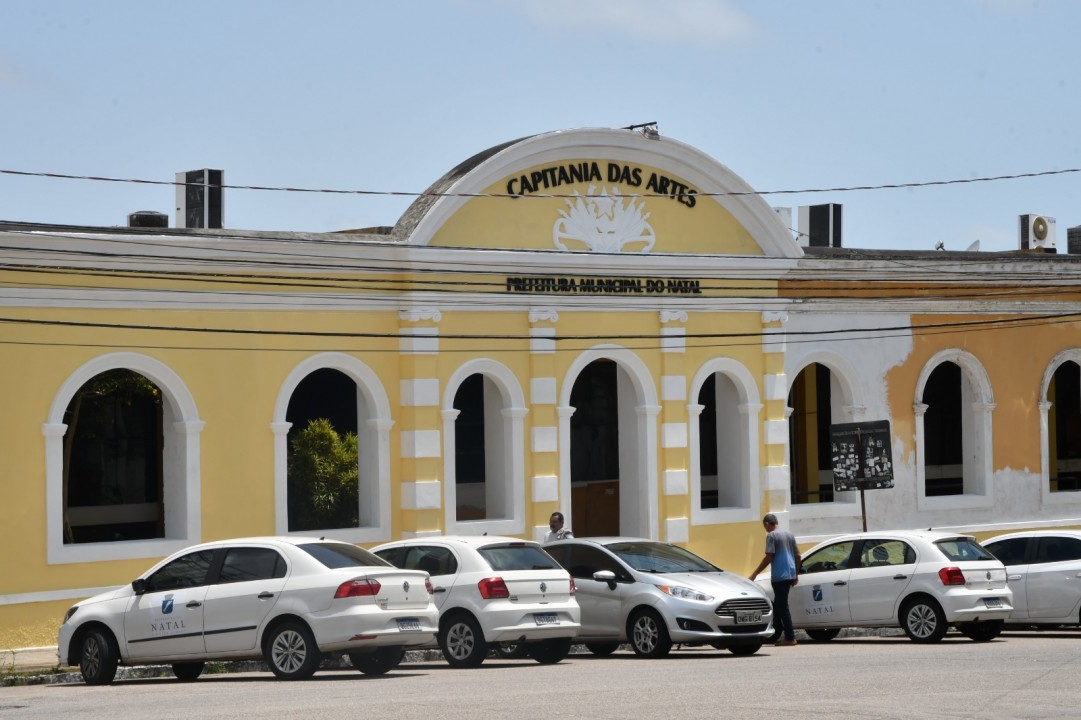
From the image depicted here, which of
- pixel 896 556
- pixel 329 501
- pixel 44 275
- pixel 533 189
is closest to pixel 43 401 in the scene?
pixel 44 275

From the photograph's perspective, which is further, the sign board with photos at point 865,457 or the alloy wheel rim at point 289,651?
the sign board with photos at point 865,457

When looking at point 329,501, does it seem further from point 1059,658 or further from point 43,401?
point 1059,658

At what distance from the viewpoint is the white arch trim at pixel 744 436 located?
27.1 meters

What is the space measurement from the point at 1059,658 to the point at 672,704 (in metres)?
5.50

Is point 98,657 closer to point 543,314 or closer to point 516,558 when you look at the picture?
point 516,558

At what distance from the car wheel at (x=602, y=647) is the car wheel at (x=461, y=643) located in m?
2.41

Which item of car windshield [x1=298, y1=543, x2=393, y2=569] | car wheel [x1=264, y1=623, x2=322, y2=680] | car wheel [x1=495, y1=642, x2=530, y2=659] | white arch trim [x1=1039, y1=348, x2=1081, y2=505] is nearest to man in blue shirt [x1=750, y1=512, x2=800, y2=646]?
car wheel [x1=495, y1=642, x2=530, y2=659]

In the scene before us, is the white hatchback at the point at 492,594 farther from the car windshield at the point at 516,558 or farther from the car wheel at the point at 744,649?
the car wheel at the point at 744,649

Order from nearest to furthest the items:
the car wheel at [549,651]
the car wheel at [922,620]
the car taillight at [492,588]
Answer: the car taillight at [492,588] < the car wheel at [549,651] < the car wheel at [922,620]

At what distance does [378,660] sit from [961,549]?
295 inches

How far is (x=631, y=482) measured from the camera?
26.7 m

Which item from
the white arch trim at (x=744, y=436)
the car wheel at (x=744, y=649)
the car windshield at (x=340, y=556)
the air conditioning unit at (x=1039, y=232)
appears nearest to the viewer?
the car windshield at (x=340, y=556)

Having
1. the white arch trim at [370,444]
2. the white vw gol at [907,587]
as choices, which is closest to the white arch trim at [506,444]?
the white arch trim at [370,444]

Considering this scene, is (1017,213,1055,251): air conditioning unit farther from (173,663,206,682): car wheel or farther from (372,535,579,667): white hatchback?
(173,663,206,682): car wheel
